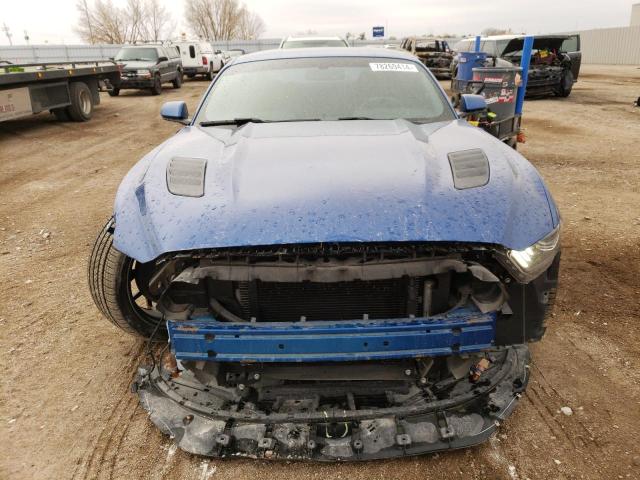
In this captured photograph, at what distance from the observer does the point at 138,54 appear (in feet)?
57.3

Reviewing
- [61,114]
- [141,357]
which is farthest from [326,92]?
[61,114]

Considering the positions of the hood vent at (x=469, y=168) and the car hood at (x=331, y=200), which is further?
the hood vent at (x=469, y=168)

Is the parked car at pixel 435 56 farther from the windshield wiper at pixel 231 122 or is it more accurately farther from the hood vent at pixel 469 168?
the hood vent at pixel 469 168

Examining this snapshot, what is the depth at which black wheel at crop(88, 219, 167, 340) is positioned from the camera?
8.32 feet

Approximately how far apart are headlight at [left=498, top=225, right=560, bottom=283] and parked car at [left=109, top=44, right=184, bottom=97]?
50.1 feet

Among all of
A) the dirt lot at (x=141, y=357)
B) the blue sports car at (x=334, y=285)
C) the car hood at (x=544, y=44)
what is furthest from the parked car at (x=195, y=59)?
the blue sports car at (x=334, y=285)

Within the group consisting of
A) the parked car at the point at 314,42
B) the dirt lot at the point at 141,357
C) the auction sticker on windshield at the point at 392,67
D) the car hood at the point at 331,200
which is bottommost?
the dirt lot at the point at 141,357

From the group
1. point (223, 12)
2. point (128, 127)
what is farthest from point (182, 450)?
point (223, 12)

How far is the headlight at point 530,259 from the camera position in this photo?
1986mm

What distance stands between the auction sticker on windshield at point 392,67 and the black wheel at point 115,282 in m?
2.19

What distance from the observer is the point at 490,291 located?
216 centimetres

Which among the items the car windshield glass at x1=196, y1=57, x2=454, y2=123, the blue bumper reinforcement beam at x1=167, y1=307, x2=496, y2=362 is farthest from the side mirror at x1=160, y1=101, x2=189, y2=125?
the blue bumper reinforcement beam at x1=167, y1=307, x2=496, y2=362

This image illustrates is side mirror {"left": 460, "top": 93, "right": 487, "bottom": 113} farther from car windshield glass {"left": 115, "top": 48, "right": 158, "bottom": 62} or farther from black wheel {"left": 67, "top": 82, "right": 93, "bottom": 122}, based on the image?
car windshield glass {"left": 115, "top": 48, "right": 158, "bottom": 62}

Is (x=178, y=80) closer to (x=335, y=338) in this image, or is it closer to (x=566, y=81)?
(x=566, y=81)
